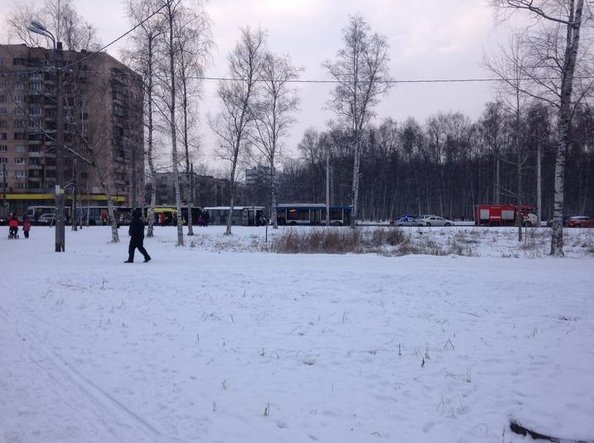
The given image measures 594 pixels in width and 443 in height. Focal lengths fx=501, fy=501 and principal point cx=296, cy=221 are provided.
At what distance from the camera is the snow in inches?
178

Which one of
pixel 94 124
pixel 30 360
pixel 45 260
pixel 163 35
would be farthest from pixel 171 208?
pixel 30 360

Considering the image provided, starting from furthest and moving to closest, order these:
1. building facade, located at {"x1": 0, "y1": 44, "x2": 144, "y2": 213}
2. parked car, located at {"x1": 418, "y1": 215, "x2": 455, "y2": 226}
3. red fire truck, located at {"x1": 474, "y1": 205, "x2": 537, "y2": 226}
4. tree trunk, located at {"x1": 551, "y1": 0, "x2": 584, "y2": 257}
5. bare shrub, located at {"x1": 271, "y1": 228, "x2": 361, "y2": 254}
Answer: parked car, located at {"x1": 418, "y1": 215, "x2": 455, "y2": 226}
red fire truck, located at {"x1": 474, "y1": 205, "x2": 537, "y2": 226}
building facade, located at {"x1": 0, "y1": 44, "x2": 144, "y2": 213}
bare shrub, located at {"x1": 271, "y1": 228, "x2": 361, "y2": 254}
tree trunk, located at {"x1": 551, "y1": 0, "x2": 584, "y2": 257}

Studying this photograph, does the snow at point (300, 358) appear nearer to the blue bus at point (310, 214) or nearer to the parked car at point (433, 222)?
the parked car at point (433, 222)

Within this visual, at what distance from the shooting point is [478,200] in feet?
262

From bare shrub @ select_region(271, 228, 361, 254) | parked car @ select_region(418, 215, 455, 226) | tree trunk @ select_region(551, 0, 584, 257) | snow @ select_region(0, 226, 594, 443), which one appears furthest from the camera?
parked car @ select_region(418, 215, 455, 226)

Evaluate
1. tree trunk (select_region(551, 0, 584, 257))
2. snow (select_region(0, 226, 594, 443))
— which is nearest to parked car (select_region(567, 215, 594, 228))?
tree trunk (select_region(551, 0, 584, 257))

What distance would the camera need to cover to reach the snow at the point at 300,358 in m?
4.52

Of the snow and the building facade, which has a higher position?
the building facade

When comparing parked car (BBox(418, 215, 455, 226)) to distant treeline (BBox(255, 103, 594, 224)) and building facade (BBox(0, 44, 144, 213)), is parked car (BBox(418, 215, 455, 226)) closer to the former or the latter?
distant treeline (BBox(255, 103, 594, 224))

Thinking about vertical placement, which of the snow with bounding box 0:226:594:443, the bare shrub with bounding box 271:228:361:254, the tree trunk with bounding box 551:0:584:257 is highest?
the tree trunk with bounding box 551:0:584:257

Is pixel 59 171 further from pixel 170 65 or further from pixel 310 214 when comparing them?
pixel 310 214

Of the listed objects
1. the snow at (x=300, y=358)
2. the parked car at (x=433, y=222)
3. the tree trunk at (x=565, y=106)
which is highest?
the tree trunk at (x=565, y=106)

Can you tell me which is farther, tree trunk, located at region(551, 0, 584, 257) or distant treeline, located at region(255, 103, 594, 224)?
distant treeline, located at region(255, 103, 594, 224)

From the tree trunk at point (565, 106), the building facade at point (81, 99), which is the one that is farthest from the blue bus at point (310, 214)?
the tree trunk at point (565, 106)
